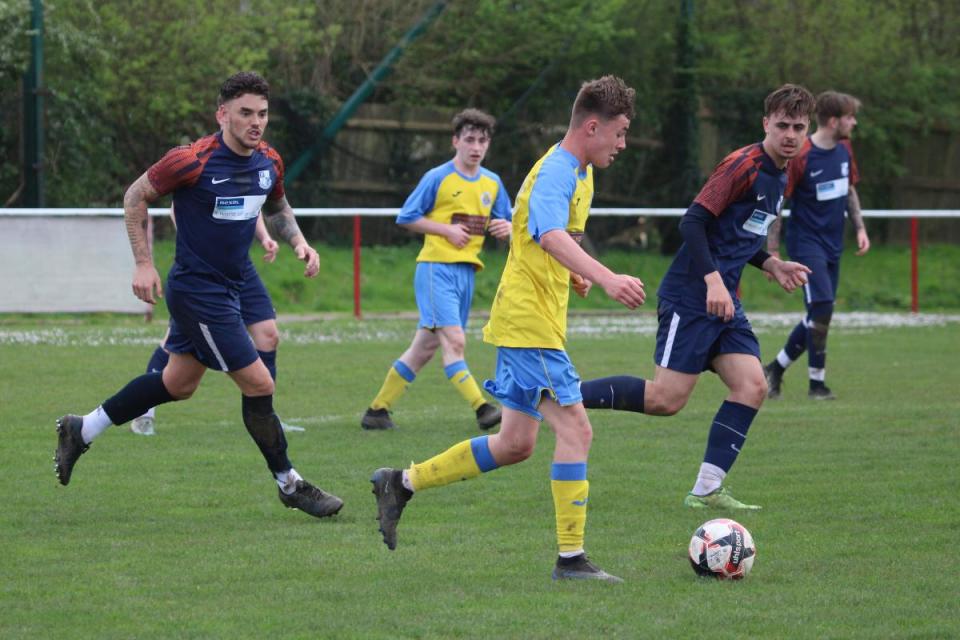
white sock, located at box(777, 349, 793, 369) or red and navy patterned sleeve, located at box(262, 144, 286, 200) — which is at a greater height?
red and navy patterned sleeve, located at box(262, 144, 286, 200)

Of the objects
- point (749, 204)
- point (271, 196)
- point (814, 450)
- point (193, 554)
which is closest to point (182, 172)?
point (271, 196)

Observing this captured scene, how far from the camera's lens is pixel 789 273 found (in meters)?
7.36

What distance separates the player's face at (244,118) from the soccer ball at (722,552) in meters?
2.65

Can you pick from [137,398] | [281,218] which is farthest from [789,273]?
[137,398]

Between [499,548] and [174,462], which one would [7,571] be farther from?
[174,462]

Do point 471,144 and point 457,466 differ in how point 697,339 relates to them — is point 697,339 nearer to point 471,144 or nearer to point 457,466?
point 457,466

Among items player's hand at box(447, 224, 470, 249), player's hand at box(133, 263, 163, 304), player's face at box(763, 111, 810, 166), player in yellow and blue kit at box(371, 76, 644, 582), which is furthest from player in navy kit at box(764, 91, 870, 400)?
player's hand at box(133, 263, 163, 304)

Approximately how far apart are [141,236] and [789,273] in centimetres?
316

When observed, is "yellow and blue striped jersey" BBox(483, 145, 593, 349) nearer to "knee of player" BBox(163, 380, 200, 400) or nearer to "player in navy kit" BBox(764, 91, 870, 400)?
"knee of player" BBox(163, 380, 200, 400)

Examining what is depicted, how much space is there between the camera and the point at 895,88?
89.2ft

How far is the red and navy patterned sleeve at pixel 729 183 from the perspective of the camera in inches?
281

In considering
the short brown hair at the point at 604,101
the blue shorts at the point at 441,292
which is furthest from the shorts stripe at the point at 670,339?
the blue shorts at the point at 441,292

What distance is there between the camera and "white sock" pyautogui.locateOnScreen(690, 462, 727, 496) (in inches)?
277

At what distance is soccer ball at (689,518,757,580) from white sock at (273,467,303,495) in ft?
6.60
